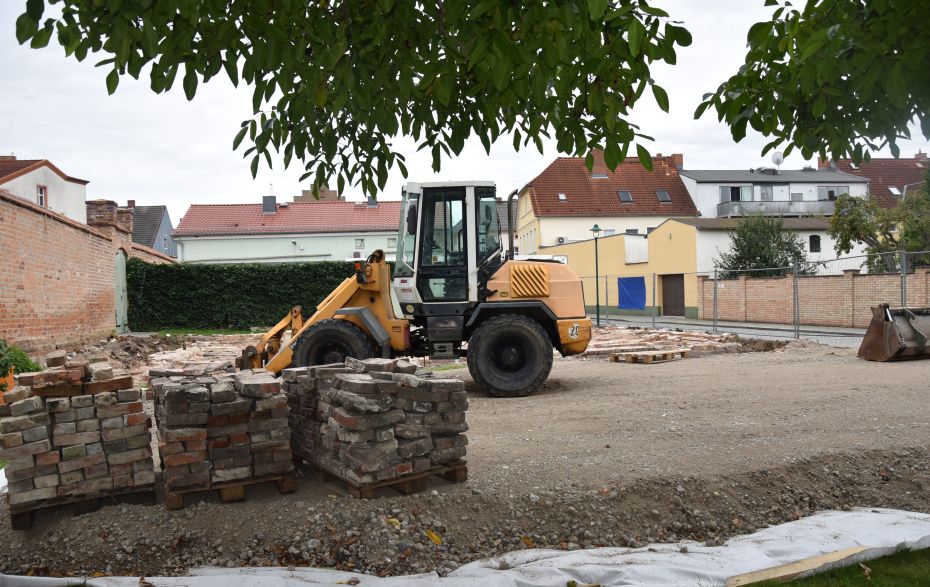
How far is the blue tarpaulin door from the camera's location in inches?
1065

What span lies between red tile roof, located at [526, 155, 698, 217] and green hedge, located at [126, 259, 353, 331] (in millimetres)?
20624

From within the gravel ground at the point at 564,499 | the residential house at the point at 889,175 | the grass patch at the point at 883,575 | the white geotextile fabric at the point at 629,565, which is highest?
the residential house at the point at 889,175

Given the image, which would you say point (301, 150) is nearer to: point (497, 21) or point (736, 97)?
point (497, 21)

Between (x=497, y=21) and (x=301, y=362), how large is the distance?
7.04 meters

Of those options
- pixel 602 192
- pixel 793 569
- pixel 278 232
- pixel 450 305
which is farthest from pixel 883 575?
pixel 278 232

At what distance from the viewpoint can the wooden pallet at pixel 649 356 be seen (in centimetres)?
1385

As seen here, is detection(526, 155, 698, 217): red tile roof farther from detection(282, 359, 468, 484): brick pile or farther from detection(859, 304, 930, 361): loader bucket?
detection(282, 359, 468, 484): brick pile

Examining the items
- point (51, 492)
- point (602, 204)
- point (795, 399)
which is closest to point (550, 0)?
point (51, 492)

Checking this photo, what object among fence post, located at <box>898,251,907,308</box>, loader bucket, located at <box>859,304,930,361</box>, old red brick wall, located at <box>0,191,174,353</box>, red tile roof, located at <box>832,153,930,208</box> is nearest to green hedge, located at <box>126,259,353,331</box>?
old red brick wall, located at <box>0,191,174,353</box>

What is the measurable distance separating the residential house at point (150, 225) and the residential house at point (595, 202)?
25841 mm

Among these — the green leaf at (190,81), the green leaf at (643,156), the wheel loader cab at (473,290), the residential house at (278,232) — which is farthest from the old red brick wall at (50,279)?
the residential house at (278,232)

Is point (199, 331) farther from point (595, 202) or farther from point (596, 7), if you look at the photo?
point (595, 202)

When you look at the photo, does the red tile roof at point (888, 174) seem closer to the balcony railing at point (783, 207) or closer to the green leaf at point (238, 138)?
the balcony railing at point (783, 207)

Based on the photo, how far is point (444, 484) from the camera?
5527mm
